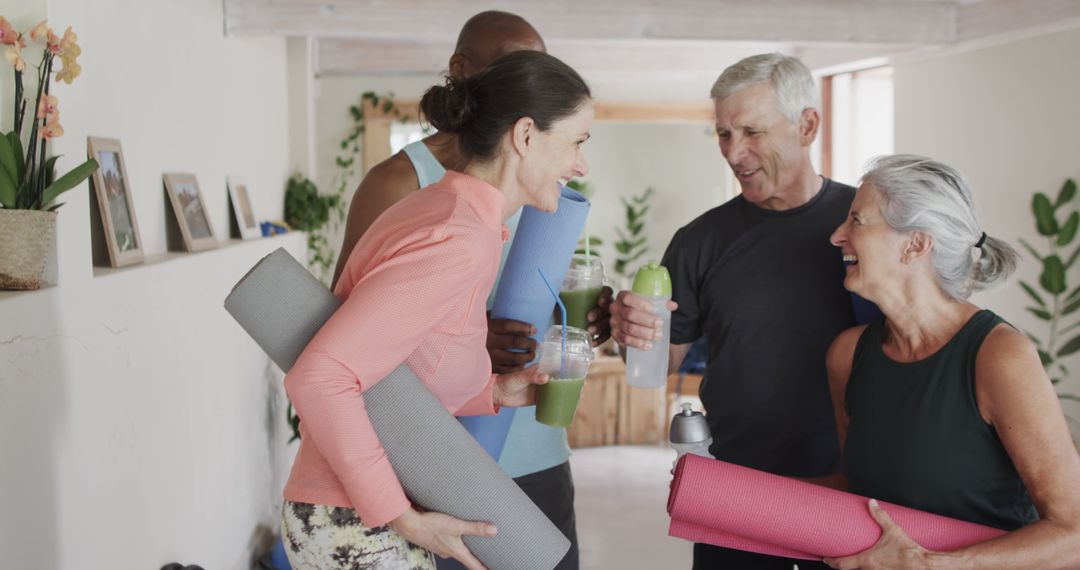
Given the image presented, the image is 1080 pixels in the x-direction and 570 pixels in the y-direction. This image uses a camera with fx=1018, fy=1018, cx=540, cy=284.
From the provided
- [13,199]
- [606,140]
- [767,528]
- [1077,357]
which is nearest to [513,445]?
[767,528]

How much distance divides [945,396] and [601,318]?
0.76 m

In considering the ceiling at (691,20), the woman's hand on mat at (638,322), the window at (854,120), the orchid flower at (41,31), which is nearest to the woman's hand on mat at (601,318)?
the woman's hand on mat at (638,322)

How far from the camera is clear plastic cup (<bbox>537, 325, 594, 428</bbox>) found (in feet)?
6.23

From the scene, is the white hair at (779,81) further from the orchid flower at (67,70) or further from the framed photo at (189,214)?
the framed photo at (189,214)

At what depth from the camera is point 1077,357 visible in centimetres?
483

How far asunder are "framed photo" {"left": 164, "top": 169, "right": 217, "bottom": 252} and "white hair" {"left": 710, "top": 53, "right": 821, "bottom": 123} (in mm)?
1856

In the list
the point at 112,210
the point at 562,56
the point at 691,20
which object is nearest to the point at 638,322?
the point at 112,210

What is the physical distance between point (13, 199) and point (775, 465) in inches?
63.9

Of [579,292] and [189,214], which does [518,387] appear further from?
[189,214]

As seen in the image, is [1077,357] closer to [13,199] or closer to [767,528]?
[767,528]

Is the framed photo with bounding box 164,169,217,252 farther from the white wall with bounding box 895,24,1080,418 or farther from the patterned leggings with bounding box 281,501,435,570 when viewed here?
the white wall with bounding box 895,24,1080,418

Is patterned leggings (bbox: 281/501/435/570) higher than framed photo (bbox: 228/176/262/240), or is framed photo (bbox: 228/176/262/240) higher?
framed photo (bbox: 228/176/262/240)

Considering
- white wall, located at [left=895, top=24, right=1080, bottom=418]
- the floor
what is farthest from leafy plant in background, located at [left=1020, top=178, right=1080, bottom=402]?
the floor

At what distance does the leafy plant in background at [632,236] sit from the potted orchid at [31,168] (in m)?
7.16
